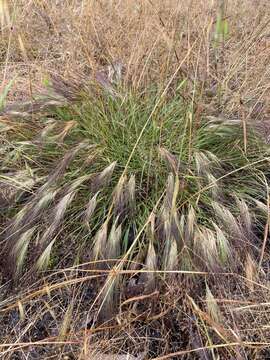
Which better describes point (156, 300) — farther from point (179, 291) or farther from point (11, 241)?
point (11, 241)

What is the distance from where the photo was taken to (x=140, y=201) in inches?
79.6

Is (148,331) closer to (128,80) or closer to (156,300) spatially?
(156,300)

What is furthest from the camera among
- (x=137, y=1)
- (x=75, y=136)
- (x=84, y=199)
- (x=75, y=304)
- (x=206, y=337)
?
(x=137, y=1)

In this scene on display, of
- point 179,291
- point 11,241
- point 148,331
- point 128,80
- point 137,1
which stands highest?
point 137,1

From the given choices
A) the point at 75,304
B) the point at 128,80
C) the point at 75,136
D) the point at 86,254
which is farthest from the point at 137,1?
the point at 75,304

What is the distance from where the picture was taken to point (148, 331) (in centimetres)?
179

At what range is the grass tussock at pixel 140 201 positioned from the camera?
175 cm

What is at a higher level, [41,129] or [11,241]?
[41,129]

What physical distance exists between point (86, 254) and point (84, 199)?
23 cm

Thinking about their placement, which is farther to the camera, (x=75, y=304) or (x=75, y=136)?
(x=75, y=136)

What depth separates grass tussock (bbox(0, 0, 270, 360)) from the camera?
175 centimetres

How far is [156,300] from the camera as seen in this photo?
176 cm

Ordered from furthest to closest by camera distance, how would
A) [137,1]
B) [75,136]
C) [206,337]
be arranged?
[137,1]
[75,136]
[206,337]

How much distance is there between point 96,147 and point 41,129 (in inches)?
10.7
